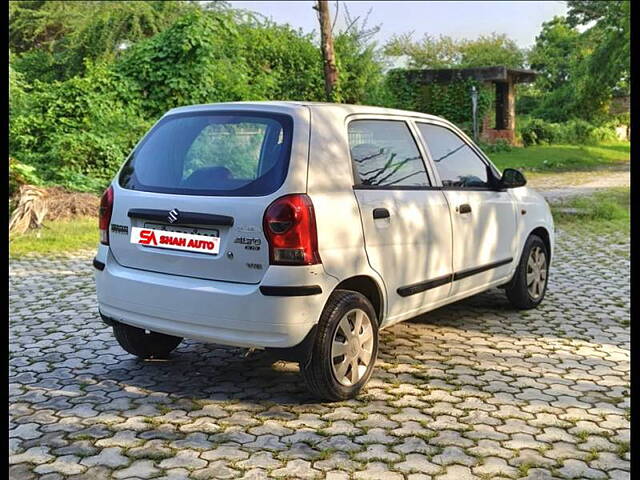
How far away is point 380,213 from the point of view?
4781mm

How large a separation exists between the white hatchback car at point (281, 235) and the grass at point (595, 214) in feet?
27.0

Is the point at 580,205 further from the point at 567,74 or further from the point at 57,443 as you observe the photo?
the point at 567,74

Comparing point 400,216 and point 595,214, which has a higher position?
point 400,216

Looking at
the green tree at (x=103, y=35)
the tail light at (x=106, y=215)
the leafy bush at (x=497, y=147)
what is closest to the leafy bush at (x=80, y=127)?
the green tree at (x=103, y=35)

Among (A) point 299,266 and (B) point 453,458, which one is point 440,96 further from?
(B) point 453,458

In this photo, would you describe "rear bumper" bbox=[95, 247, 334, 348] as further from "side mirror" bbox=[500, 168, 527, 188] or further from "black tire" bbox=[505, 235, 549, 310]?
"black tire" bbox=[505, 235, 549, 310]

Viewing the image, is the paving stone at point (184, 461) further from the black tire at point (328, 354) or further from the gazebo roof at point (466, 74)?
the gazebo roof at point (466, 74)

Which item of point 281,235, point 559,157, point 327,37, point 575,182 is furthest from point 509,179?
point 559,157

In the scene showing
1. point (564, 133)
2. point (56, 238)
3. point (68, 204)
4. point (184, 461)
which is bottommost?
point (184, 461)

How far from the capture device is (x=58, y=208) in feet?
41.0

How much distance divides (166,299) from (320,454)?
1.30m

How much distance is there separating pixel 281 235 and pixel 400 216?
3.52ft

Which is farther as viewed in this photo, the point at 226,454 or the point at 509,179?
the point at 509,179
